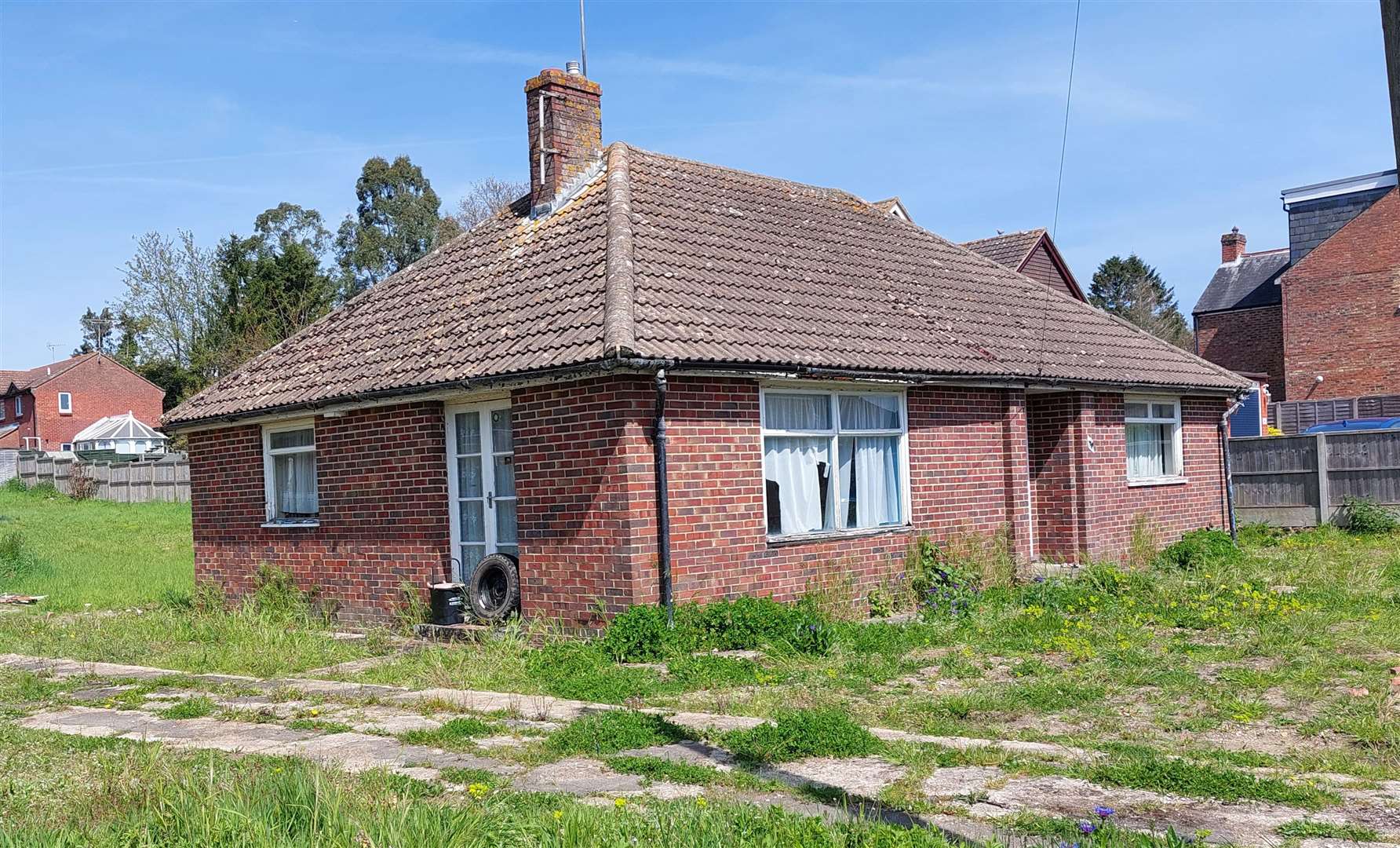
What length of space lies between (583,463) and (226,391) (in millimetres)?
7325

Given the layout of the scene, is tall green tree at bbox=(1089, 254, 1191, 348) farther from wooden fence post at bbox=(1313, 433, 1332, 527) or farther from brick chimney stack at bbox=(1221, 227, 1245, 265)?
wooden fence post at bbox=(1313, 433, 1332, 527)

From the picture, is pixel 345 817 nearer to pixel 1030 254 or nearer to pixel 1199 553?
pixel 1199 553

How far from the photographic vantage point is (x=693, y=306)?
12.0 m

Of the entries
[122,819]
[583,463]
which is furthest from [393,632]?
[122,819]

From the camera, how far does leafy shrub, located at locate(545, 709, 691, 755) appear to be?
691 cm

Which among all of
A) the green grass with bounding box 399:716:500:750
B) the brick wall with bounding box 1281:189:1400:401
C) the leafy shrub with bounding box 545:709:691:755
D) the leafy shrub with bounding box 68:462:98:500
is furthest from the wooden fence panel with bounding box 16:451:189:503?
the brick wall with bounding box 1281:189:1400:401

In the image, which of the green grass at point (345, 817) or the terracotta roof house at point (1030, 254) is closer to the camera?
the green grass at point (345, 817)

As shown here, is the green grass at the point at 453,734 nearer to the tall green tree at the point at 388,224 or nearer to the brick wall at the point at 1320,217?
the brick wall at the point at 1320,217

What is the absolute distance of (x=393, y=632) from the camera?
13.0 metres

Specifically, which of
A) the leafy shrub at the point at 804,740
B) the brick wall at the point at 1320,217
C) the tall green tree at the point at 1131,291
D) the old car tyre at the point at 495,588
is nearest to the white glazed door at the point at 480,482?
the old car tyre at the point at 495,588

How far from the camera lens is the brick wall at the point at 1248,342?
129 feet

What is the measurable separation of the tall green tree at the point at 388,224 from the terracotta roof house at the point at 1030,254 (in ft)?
133

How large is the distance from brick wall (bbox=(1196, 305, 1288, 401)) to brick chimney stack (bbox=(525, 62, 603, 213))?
100ft

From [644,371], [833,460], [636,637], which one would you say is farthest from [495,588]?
[833,460]
